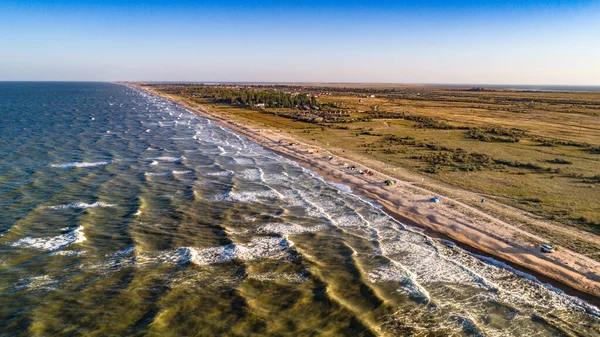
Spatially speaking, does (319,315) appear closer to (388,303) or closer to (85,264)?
(388,303)

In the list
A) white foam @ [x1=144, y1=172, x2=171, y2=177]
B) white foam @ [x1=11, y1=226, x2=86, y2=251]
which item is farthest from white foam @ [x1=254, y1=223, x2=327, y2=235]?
white foam @ [x1=144, y1=172, x2=171, y2=177]

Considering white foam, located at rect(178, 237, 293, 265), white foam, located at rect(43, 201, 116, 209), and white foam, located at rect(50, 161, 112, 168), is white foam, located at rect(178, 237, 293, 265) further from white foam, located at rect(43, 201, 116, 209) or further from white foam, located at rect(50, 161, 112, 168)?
white foam, located at rect(50, 161, 112, 168)

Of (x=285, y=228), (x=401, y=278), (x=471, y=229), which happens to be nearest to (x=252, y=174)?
(x=285, y=228)

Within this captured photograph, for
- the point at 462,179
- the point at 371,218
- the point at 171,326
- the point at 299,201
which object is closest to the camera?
the point at 171,326

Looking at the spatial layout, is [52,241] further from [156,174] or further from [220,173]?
[220,173]

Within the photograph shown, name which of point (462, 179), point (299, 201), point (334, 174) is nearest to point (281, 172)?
point (334, 174)

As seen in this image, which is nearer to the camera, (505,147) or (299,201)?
(299,201)

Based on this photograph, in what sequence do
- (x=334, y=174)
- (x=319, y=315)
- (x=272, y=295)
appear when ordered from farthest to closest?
(x=334, y=174)
(x=272, y=295)
(x=319, y=315)
